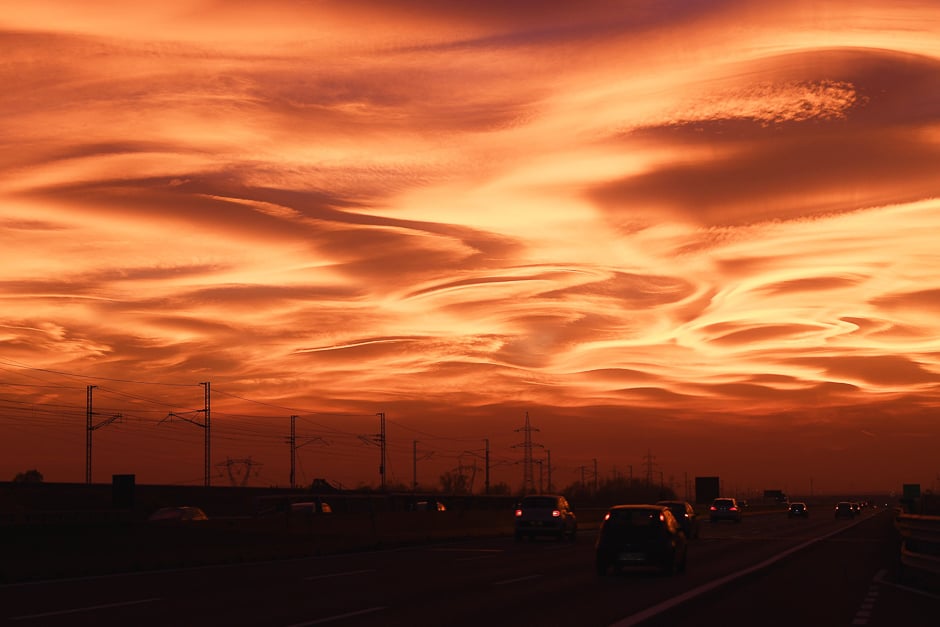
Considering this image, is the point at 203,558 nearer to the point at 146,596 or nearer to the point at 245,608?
the point at 146,596

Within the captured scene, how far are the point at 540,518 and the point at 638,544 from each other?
749 inches

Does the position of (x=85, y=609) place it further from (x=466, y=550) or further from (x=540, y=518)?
(x=540, y=518)

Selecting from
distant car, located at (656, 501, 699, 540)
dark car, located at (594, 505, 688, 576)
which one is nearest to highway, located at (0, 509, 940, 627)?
dark car, located at (594, 505, 688, 576)

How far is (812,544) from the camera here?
4569cm

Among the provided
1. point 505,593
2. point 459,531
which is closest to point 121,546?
point 505,593

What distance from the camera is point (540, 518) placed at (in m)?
45.4

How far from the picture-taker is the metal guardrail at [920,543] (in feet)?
77.5

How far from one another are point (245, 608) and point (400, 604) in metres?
2.61

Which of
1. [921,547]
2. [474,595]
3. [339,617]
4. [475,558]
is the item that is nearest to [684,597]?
[474,595]

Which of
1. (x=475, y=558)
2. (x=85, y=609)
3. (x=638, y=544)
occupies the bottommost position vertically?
(x=475, y=558)

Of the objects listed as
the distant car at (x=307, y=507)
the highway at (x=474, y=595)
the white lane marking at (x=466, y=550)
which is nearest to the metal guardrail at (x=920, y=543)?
the highway at (x=474, y=595)

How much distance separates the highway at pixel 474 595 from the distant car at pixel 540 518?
40.3 feet

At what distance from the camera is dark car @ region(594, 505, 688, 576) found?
1045 inches

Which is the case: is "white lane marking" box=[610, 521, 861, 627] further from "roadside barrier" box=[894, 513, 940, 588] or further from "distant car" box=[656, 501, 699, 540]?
"distant car" box=[656, 501, 699, 540]
